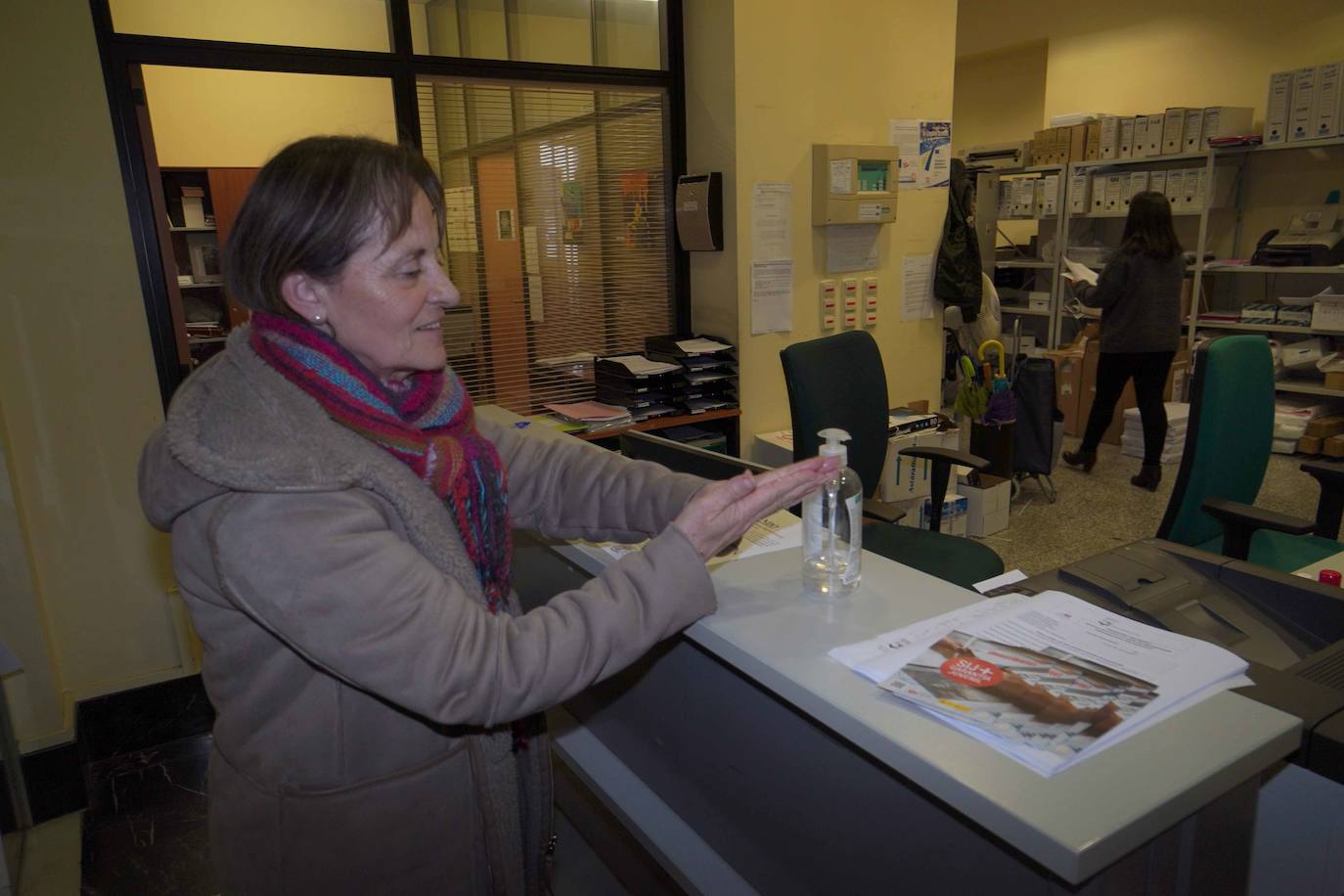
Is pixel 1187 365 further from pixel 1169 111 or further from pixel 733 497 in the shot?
pixel 733 497

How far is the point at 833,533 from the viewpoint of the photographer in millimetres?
1310

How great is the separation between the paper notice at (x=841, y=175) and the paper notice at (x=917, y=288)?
1.96 ft

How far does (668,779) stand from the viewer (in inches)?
60.4

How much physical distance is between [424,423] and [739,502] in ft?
1.38

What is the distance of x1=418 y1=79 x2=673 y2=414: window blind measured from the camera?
3.16 meters

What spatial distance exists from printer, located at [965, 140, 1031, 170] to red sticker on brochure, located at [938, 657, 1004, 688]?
20.3 feet

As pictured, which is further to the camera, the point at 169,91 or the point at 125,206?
the point at 169,91

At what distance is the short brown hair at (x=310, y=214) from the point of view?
960 mm

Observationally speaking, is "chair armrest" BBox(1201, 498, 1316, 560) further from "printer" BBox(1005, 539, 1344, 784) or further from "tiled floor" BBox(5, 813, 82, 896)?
"tiled floor" BBox(5, 813, 82, 896)

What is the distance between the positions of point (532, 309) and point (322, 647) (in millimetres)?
2645

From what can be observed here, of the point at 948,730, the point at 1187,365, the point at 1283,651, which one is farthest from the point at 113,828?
the point at 1187,365

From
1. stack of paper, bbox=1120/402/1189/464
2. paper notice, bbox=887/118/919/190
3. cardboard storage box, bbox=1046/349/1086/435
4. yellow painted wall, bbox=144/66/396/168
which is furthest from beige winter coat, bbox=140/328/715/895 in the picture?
cardboard storage box, bbox=1046/349/1086/435

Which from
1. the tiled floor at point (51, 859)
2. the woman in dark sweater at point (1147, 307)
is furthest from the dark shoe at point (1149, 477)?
the tiled floor at point (51, 859)

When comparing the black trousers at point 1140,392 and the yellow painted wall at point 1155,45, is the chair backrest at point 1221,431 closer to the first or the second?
the black trousers at point 1140,392
